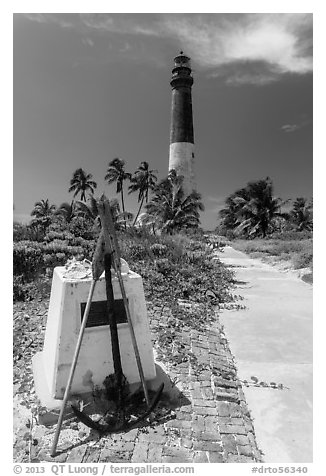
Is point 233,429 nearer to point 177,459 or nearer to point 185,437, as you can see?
point 185,437

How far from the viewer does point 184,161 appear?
1388 inches

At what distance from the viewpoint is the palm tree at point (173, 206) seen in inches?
1210

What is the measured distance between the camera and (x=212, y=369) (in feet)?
17.9

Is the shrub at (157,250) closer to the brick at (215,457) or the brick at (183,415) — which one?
the brick at (183,415)

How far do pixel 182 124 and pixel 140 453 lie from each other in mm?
34313

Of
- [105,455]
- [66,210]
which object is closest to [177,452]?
[105,455]

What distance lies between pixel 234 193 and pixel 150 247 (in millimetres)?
31086

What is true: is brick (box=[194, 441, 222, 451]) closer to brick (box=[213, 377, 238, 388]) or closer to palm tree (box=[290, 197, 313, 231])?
brick (box=[213, 377, 238, 388])

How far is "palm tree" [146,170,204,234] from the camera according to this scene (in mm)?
30734

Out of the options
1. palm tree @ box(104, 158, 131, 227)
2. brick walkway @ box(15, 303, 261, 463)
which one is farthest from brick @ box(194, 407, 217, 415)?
palm tree @ box(104, 158, 131, 227)

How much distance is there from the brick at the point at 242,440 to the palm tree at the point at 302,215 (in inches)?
1564

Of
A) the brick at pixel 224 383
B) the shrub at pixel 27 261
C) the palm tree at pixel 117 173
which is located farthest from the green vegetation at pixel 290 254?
the palm tree at pixel 117 173

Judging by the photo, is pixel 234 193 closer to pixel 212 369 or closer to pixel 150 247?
pixel 150 247

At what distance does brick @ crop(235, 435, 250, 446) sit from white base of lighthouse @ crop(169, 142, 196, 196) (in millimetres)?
32555
